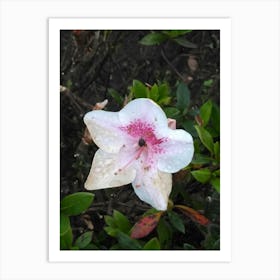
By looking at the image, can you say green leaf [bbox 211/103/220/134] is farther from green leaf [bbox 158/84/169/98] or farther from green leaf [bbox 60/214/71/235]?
green leaf [bbox 60/214/71/235]

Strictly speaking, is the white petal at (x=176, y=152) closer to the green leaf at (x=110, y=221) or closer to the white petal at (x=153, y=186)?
the white petal at (x=153, y=186)

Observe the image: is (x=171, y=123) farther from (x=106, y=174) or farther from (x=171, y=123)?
(x=106, y=174)

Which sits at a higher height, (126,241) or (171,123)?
(171,123)

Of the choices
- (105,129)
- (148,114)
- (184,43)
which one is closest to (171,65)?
(184,43)

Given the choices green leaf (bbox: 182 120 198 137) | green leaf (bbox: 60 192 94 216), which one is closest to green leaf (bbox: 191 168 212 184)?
green leaf (bbox: 182 120 198 137)

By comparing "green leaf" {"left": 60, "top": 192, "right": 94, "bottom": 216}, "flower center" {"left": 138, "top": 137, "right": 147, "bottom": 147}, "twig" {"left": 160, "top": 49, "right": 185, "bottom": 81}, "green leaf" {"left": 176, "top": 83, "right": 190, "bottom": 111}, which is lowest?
"green leaf" {"left": 60, "top": 192, "right": 94, "bottom": 216}

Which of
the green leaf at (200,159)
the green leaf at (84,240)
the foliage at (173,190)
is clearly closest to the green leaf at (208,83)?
the foliage at (173,190)
